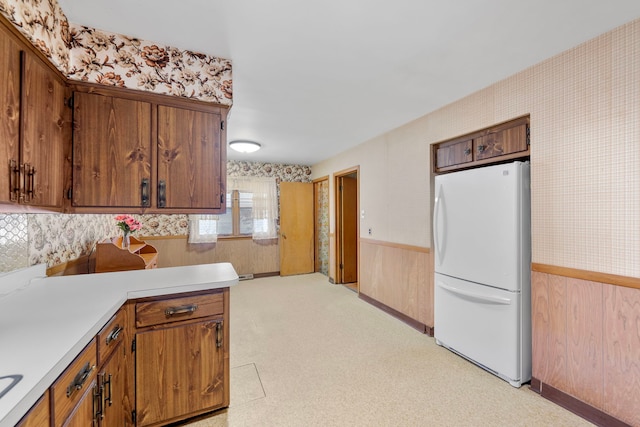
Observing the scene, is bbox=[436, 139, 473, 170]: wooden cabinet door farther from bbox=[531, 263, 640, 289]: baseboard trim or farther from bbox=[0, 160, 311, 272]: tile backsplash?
bbox=[0, 160, 311, 272]: tile backsplash

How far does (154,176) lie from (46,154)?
52 cm

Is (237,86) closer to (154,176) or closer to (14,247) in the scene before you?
(154,176)

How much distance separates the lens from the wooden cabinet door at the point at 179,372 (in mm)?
1562

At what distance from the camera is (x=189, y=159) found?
193 cm

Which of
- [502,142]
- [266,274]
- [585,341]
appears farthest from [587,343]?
[266,274]

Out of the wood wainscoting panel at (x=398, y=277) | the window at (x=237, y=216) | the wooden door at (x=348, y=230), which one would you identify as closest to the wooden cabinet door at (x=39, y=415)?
the wood wainscoting panel at (x=398, y=277)

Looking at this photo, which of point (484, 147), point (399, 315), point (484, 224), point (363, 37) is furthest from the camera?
point (399, 315)

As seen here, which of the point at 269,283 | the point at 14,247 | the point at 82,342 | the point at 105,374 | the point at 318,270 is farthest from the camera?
the point at 318,270

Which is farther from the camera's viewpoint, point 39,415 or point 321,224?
point 321,224

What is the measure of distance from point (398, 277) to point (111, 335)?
287cm

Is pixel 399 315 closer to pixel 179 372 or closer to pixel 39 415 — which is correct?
pixel 179 372

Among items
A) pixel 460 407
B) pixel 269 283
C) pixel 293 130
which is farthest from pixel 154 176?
pixel 269 283

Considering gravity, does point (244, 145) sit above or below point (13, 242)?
above

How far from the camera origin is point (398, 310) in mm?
3410
